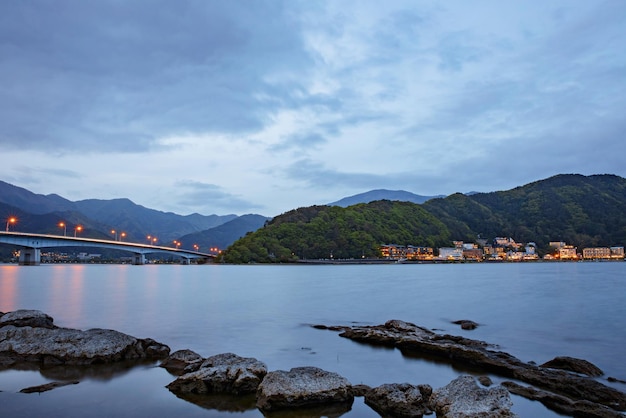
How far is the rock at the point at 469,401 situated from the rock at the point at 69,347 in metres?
8.30

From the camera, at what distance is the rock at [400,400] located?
8.27 meters

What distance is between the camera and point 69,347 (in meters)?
11.8

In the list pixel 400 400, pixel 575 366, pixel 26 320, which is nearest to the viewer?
pixel 400 400

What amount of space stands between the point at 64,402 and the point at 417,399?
7098 millimetres

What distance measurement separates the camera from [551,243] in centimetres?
19550

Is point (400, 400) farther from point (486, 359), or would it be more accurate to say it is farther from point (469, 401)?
point (486, 359)

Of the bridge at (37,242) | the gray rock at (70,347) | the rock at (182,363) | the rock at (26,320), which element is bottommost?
the rock at (182,363)

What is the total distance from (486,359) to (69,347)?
1145 centimetres

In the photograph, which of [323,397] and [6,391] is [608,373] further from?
[6,391]

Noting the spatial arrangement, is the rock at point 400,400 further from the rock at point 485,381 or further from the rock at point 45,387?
the rock at point 45,387

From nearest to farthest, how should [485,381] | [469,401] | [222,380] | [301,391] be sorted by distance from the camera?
[469,401], [301,391], [222,380], [485,381]

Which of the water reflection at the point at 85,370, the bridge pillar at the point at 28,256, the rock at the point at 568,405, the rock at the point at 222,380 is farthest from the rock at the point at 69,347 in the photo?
the bridge pillar at the point at 28,256

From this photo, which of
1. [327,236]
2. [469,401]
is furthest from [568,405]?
[327,236]

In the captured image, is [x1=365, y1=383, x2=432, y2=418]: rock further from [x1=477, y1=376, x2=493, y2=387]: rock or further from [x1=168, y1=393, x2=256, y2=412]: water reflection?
[x1=168, y1=393, x2=256, y2=412]: water reflection
